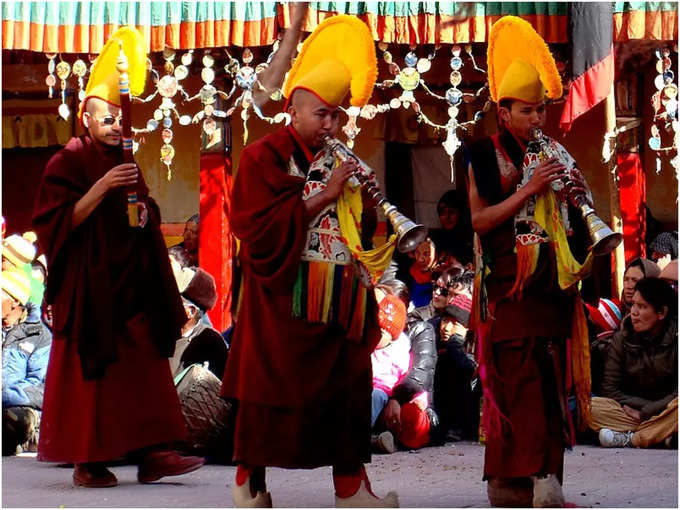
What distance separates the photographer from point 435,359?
809cm

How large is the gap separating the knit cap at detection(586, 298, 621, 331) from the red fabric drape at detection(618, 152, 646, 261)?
191 centimetres

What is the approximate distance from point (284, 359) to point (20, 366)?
3622 mm

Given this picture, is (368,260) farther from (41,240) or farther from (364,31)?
(41,240)

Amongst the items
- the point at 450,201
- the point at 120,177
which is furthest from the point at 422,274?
the point at 120,177

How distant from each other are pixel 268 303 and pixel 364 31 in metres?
1.12

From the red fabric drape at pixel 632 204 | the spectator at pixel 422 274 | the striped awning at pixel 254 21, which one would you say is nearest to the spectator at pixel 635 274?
the spectator at pixel 422 274

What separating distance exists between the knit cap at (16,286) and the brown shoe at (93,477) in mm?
2476

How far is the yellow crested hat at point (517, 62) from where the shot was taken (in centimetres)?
541

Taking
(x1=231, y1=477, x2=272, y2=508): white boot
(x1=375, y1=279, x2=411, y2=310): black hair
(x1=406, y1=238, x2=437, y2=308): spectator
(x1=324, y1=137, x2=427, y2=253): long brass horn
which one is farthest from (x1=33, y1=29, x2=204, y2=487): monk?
(x1=406, y1=238, x2=437, y2=308): spectator

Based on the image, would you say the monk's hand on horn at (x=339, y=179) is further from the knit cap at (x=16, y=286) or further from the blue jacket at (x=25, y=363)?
the knit cap at (x=16, y=286)

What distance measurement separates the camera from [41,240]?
6.26 metres

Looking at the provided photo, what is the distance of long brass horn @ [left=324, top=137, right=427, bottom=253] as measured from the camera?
4852 mm

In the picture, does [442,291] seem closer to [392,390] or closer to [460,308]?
[460,308]

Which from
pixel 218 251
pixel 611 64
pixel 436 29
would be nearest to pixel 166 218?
pixel 218 251
